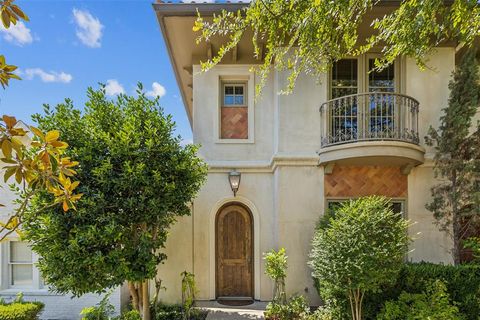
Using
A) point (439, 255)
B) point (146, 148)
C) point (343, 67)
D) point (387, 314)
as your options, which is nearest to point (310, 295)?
point (387, 314)

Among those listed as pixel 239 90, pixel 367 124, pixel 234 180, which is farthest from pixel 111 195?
pixel 367 124

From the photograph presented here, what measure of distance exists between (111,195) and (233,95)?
164 inches

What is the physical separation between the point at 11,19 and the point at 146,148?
3.29 m

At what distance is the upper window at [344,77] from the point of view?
22.8 ft

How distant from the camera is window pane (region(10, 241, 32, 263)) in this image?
261 inches

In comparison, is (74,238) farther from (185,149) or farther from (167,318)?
(167,318)

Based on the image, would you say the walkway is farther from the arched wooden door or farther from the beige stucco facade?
the arched wooden door

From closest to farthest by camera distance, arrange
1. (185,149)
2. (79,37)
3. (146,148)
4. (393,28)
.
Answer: (393,28) → (146,148) → (185,149) → (79,37)

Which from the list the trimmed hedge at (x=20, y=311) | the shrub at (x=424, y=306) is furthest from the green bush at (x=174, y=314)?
the shrub at (x=424, y=306)

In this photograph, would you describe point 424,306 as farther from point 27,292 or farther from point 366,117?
point 27,292

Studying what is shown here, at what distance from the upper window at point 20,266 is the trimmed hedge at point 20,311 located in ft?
3.01

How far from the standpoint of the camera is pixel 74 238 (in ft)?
14.6

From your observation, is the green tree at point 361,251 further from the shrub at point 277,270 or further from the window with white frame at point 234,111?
the window with white frame at point 234,111

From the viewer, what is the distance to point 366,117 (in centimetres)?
659
